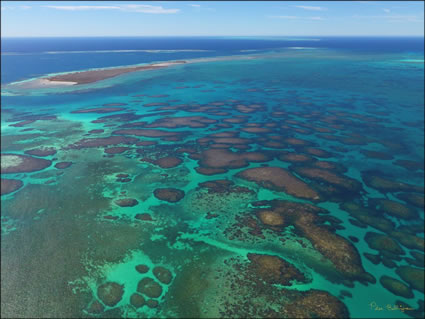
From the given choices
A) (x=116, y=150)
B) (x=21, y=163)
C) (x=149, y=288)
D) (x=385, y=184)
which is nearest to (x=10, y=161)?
(x=21, y=163)

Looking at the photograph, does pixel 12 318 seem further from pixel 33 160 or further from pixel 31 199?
pixel 33 160

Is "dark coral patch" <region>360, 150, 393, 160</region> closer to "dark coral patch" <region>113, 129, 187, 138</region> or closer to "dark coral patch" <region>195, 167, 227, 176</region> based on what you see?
"dark coral patch" <region>195, 167, 227, 176</region>

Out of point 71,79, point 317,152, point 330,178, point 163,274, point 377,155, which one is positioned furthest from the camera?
point 71,79

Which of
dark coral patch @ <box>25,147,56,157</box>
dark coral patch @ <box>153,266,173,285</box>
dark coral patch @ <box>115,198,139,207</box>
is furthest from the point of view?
dark coral patch @ <box>25,147,56,157</box>

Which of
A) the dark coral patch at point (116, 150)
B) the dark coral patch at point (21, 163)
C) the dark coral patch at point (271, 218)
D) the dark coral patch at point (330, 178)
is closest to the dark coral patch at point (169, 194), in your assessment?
the dark coral patch at point (271, 218)

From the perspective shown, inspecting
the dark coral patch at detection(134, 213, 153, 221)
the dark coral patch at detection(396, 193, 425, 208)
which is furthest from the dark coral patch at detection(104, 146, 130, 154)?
the dark coral patch at detection(396, 193, 425, 208)

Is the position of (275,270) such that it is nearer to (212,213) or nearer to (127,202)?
(212,213)
